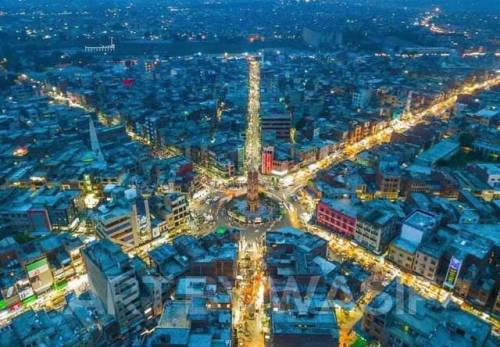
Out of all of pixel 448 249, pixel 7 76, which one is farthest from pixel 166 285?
pixel 7 76

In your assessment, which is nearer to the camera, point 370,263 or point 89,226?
point 370,263

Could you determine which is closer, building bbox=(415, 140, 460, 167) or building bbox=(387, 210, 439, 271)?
building bbox=(387, 210, 439, 271)

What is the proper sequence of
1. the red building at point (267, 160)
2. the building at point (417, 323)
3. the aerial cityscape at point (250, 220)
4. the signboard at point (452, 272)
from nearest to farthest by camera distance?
the building at point (417, 323)
the aerial cityscape at point (250, 220)
the signboard at point (452, 272)
the red building at point (267, 160)

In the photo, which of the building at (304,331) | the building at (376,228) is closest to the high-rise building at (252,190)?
the building at (376,228)

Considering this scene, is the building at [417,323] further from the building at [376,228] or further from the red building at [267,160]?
the red building at [267,160]

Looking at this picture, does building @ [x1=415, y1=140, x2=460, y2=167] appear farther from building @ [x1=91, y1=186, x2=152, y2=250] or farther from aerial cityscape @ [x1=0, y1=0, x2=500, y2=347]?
building @ [x1=91, y1=186, x2=152, y2=250]

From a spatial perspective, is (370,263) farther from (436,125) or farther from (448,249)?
(436,125)

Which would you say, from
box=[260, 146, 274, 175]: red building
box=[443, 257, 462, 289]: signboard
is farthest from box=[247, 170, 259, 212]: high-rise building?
box=[443, 257, 462, 289]: signboard
